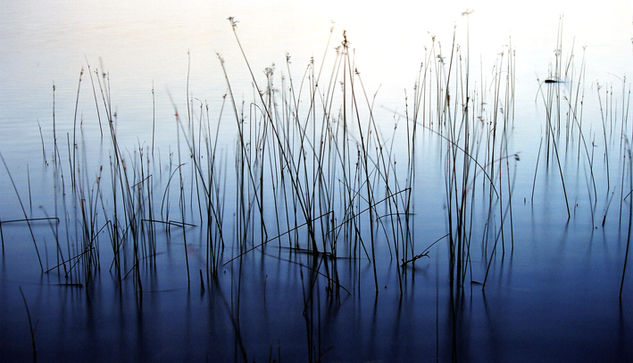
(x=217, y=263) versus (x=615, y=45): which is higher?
(x=615, y=45)

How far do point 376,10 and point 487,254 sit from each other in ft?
21.8

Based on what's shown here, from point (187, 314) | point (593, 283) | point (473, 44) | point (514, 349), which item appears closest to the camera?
point (514, 349)

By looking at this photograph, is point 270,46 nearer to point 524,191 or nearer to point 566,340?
point 524,191

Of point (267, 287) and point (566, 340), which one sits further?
point (267, 287)

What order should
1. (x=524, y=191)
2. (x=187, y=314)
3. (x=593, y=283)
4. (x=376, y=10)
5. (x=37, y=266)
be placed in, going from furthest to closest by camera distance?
(x=376, y=10) → (x=524, y=191) → (x=37, y=266) → (x=593, y=283) → (x=187, y=314)

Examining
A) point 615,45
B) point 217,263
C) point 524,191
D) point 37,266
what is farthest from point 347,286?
point 615,45

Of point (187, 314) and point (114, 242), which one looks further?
point (114, 242)

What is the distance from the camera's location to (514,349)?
1.61 metres

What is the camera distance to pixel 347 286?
1950mm

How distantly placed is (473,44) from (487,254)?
14.1ft

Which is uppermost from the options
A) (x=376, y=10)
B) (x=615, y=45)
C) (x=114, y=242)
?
(x=376, y=10)

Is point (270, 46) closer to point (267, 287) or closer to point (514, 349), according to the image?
point (267, 287)

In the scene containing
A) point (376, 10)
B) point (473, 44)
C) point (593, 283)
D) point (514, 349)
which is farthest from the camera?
point (376, 10)

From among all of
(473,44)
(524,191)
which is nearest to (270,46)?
(473,44)
